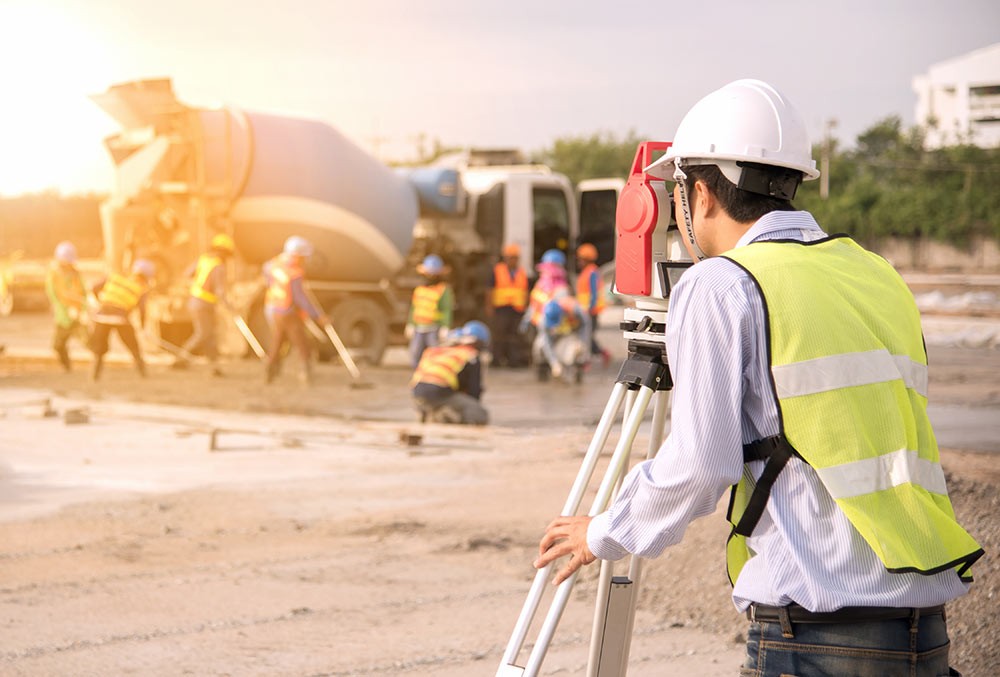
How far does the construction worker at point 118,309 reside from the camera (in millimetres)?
14164

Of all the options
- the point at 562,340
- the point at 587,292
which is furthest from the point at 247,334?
the point at 587,292

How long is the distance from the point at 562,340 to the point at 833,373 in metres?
12.8

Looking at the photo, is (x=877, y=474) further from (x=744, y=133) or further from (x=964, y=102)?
(x=964, y=102)

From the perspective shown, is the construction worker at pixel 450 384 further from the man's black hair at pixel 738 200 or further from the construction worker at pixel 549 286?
the man's black hair at pixel 738 200

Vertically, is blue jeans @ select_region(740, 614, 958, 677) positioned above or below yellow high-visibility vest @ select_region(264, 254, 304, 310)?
above

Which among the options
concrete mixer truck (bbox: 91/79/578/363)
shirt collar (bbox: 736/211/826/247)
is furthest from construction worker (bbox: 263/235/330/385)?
shirt collar (bbox: 736/211/826/247)

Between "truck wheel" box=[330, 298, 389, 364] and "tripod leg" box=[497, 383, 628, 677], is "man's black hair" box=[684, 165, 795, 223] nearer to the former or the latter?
"tripod leg" box=[497, 383, 628, 677]

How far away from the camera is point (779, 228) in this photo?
2.10m

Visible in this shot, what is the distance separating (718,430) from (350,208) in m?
14.5

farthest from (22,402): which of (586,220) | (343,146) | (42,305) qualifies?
(42,305)

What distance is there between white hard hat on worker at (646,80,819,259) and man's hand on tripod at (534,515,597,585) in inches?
21.7

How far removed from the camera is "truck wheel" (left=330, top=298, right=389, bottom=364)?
16469mm

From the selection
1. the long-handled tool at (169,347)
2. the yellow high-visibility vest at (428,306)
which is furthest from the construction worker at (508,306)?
the long-handled tool at (169,347)

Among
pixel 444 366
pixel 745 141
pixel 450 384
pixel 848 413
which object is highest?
pixel 745 141
